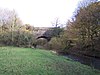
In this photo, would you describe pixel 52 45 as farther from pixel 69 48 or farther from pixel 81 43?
pixel 81 43

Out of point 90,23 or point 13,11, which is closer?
point 90,23

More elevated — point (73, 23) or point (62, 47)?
point (73, 23)

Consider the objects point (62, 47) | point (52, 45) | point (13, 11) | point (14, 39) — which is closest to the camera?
point (62, 47)

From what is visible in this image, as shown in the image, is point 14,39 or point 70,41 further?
point 14,39

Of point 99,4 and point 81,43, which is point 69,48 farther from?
point 99,4

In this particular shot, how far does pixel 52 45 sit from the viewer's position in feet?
168

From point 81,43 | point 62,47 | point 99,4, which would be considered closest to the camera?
point 99,4

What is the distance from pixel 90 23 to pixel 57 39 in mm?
11548

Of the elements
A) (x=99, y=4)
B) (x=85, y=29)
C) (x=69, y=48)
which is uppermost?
(x=99, y=4)

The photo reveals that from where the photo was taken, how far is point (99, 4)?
40.9m

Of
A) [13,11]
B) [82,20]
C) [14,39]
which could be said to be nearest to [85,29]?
[82,20]

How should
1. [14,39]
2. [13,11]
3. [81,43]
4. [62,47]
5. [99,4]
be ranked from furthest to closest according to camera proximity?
[13,11] < [14,39] < [62,47] < [81,43] < [99,4]

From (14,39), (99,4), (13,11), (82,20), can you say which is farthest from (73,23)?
(13,11)

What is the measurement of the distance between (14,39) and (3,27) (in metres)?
13.7
